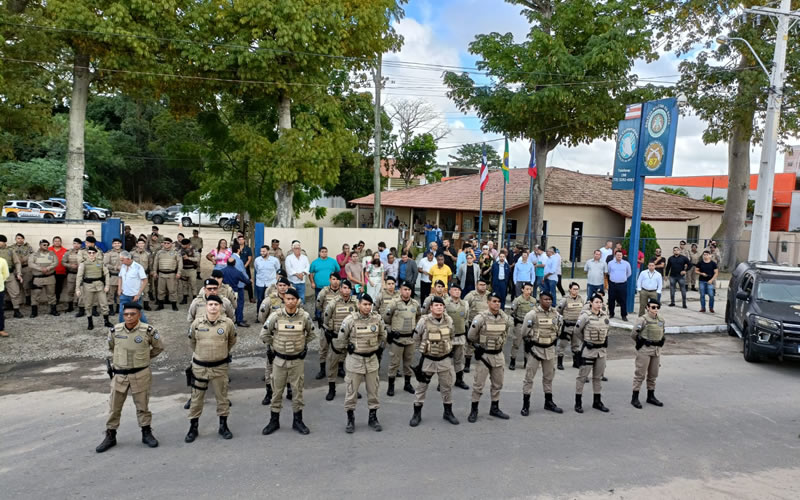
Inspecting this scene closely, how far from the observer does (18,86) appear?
1634cm

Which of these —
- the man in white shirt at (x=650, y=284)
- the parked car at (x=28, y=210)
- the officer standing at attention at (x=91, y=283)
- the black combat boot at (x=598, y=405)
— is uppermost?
the parked car at (x=28, y=210)

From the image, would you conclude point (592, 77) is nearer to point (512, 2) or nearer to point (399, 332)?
point (512, 2)

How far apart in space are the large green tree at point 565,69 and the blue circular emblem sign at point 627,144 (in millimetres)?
5016

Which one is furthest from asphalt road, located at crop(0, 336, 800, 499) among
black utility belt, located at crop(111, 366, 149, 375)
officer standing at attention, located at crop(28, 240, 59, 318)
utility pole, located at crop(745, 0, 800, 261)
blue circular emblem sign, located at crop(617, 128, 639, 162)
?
utility pole, located at crop(745, 0, 800, 261)

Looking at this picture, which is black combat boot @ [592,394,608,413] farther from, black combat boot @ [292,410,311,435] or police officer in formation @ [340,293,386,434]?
black combat boot @ [292,410,311,435]

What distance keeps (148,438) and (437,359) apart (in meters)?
3.54

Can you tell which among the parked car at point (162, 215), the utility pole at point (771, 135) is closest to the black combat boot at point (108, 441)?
the utility pole at point (771, 135)

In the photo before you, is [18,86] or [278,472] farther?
[18,86]

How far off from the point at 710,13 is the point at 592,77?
6722 millimetres

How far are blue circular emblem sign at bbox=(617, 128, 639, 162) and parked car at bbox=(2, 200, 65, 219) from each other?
3166 centimetres

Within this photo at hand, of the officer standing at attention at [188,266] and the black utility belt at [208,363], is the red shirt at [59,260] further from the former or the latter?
the black utility belt at [208,363]

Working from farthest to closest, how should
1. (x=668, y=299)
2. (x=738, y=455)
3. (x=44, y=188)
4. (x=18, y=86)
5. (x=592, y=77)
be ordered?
(x=44, y=188), (x=592, y=77), (x=668, y=299), (x=18, y=86), (x=738, y=455)

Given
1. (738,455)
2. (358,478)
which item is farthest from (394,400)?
(738,455)

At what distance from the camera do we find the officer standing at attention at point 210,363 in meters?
6.68
